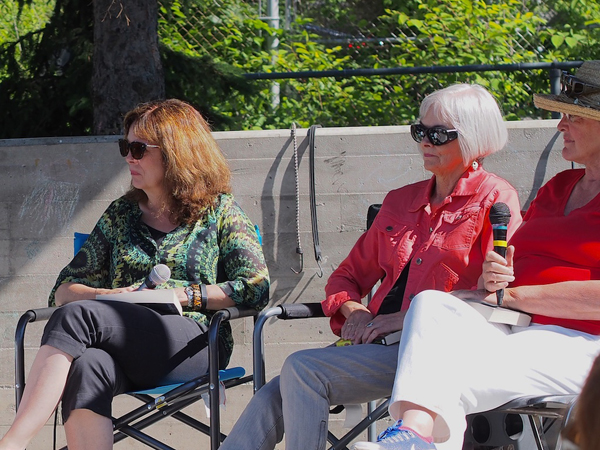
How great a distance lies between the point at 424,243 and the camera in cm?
286

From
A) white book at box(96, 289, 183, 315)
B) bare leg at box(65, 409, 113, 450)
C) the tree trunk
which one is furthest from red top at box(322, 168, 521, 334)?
the tree trunk

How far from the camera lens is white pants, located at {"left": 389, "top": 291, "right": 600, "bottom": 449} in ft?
7.28

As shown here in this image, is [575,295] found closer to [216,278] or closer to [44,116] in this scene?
[216,278]

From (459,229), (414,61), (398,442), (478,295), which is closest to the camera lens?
(398,442)

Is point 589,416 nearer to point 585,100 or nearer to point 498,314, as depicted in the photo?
point 498,314

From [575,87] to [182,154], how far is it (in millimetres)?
1485

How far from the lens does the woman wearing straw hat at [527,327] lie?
2.22m

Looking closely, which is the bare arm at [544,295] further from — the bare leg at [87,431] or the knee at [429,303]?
the bare leg at [87,431]

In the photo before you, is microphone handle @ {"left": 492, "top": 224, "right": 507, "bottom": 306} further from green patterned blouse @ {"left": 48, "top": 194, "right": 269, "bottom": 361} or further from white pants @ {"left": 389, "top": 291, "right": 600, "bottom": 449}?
green patterned blouse @ {"left": 48, "top": 194, "right": 269, "bottom": 361}

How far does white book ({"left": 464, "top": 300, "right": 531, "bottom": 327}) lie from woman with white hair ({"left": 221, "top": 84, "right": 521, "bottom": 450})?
26cm

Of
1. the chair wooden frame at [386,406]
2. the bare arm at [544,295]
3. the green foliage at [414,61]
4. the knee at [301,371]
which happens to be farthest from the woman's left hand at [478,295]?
the green foliage at [414,61]

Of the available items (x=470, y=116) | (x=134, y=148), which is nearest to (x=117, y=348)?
(x=134, y=148)

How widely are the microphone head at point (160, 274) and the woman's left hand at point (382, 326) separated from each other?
2.46 ft

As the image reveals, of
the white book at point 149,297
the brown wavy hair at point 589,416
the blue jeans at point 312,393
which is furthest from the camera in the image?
the white book at point 149,297
